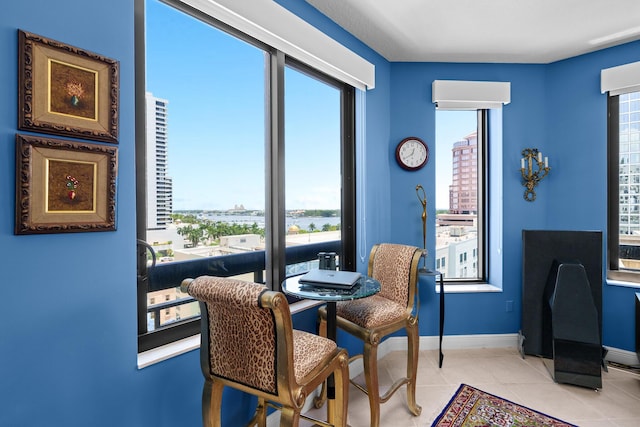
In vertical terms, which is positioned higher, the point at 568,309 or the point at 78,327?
A: the point at 78,327

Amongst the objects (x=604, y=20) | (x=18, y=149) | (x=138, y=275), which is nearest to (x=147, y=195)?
(x=138, y=275)

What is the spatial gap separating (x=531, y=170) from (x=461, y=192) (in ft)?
2.03

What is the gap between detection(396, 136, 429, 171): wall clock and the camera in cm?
307

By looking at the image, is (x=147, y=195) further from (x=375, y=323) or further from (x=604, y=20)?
(x=604, y=20)

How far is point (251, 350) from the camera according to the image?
121 cm

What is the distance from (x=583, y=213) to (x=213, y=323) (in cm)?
320

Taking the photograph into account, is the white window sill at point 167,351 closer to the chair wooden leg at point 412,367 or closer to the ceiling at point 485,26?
the chair wooden leg at point 412,367

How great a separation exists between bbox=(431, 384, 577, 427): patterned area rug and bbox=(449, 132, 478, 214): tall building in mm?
1686

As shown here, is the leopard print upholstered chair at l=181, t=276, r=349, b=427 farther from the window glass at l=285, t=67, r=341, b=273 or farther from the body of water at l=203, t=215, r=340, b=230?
the window glass at l=285, t=67, r=341, b=273

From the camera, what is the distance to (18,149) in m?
1.03

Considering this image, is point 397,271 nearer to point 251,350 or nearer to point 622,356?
point 251,350

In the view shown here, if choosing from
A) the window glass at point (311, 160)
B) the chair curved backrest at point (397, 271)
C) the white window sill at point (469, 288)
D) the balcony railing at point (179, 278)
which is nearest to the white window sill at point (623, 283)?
the white window sill at point (469, 288)

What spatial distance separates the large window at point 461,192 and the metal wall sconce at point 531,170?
353 mm

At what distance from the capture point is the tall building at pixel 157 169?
1515 millimetres
